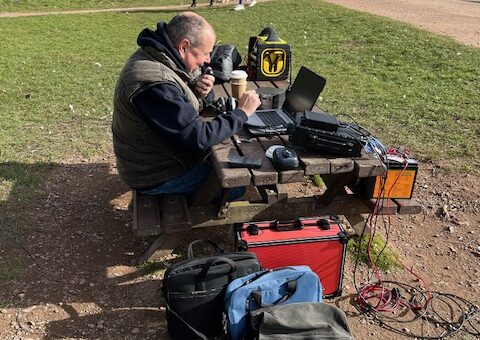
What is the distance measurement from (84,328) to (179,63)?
71.5 inches

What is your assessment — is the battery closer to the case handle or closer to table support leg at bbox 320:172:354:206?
table support leg at bbox 320:172:354:206

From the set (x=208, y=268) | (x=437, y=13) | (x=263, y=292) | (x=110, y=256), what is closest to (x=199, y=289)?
(x=208, y=268)

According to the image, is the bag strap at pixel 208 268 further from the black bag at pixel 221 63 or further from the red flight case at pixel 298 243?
the black bag at pixel 221 63

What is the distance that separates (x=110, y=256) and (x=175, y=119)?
1356 millimetres

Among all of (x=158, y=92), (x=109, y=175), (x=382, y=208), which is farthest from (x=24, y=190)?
(x=382, y=208)

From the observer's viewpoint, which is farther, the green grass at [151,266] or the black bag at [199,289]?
the green grass at [151,266]

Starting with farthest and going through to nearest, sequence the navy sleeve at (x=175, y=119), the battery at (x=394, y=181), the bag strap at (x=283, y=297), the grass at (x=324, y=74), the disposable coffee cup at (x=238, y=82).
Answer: the grass at (x=324, y=74) < the disposable coffee cup at (x=238, y=82) < the battery at (x=394, y=181) < the navy sleeve at (x=175, y=119) < the bag strap at (x=283, y=297)

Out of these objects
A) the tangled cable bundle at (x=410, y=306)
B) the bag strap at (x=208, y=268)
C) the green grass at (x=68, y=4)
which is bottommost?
the green grass at (x=68, y=4)

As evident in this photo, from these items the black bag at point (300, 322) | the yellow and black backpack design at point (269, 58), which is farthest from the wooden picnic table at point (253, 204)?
the yellow and black backpack design at point (269, 58)

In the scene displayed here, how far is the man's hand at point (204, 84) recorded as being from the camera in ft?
12.6

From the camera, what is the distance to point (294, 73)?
8703 mm

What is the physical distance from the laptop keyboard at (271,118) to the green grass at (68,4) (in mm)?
16276

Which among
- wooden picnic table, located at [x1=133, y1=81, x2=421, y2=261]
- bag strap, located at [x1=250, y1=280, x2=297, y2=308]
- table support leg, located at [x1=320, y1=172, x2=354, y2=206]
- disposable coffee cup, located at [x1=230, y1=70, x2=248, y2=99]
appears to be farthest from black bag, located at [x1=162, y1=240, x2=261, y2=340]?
disposable coffee cup, located at [x1=230, y1=70, x2=248, y2=99]

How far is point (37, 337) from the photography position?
3.05 meters
